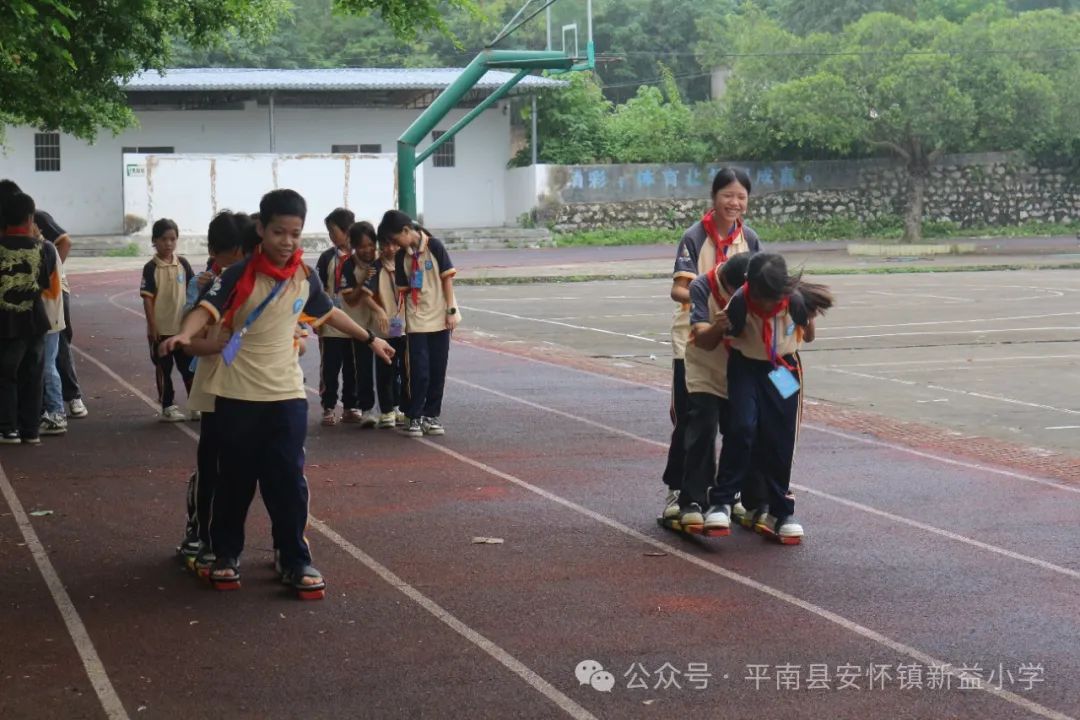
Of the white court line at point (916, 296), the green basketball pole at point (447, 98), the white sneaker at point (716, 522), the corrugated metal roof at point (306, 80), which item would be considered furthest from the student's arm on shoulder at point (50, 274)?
the corrugated metal roof at point (306, 80)

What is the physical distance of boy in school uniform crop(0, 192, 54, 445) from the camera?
10328mm

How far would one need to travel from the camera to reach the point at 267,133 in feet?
147

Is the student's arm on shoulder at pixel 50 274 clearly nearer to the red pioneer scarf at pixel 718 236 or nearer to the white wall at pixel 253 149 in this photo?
the red pioneer scarf at pixel 718 236

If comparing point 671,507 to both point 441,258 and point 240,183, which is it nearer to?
point 441,258

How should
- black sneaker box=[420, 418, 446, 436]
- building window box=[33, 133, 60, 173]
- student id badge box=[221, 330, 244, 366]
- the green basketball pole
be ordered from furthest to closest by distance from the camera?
building window box=[33, 133, 60, 173], the green basketball pole, black sneaker box=[420, 418, 446, 436], student id badge box=[221, 330, 244, 366]

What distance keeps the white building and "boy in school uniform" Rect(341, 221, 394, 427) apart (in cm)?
3196

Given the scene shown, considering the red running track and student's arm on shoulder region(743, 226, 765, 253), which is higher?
student's arm on shoulder region(743, 226, 765, 253)

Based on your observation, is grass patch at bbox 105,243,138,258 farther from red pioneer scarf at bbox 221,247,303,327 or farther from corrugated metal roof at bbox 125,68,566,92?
red pioneer scarf at bbox 221,247,303,327

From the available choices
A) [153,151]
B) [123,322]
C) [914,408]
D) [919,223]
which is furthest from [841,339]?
[153,151]

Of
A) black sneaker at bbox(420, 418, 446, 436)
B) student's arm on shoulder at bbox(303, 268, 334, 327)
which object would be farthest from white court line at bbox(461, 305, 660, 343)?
student's arm on shoulder at bbox(303, 268, 334, 327)

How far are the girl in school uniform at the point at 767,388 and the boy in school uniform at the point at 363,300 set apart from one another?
163 inches

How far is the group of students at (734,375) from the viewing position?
290 inches

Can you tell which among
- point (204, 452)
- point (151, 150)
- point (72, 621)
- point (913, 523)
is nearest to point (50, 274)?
point (204, 452)

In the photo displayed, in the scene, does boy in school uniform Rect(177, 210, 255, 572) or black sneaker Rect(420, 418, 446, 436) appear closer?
boy in school uniform Rect(177, 210, 255, 572)
